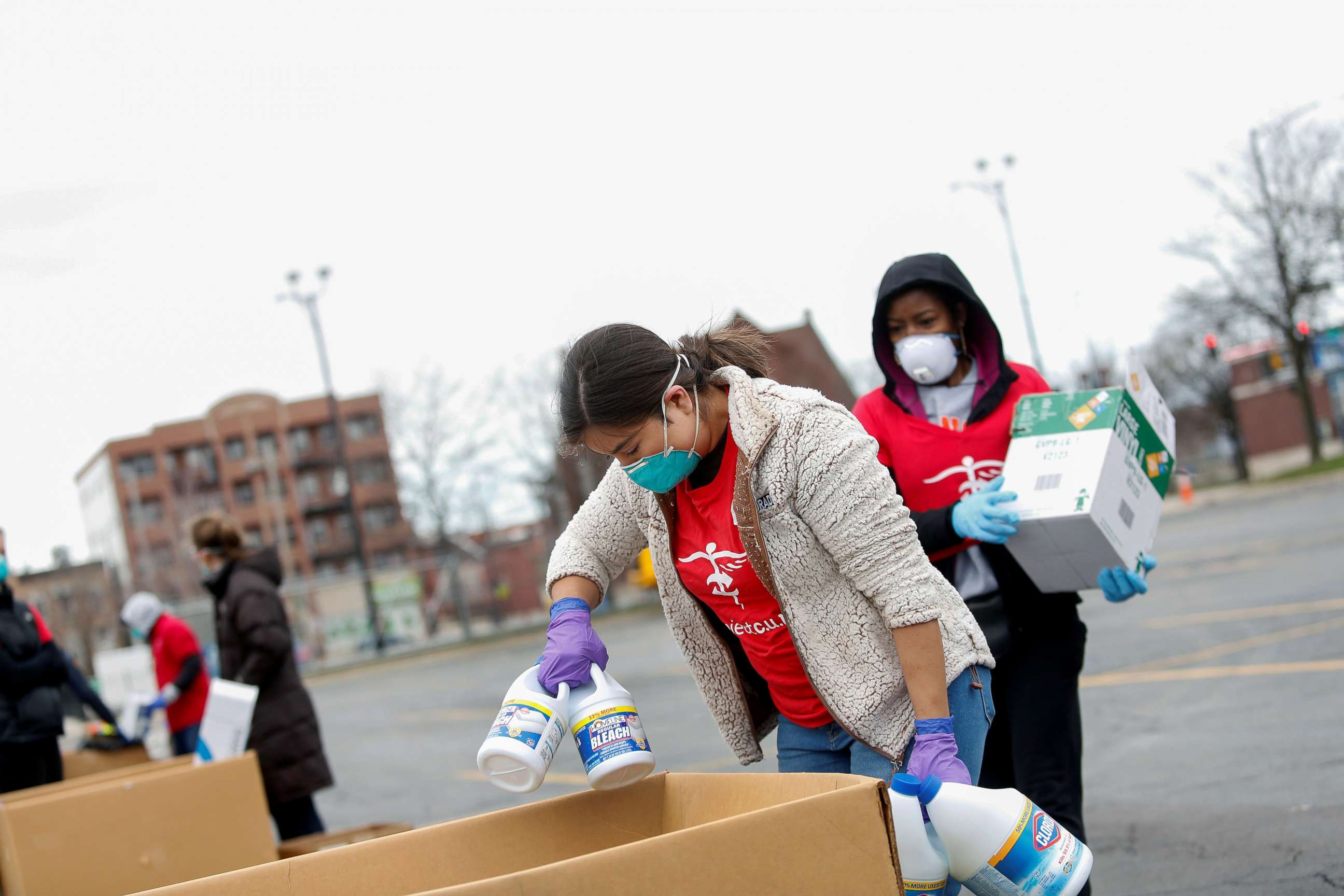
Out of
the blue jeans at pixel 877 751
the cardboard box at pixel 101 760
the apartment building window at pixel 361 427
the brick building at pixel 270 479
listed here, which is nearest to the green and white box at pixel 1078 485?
the blue jeans at pixel 877 751

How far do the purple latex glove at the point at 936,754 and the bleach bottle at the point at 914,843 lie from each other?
0.14m

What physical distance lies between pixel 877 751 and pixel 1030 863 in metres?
0.42

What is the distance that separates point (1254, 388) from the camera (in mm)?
57906

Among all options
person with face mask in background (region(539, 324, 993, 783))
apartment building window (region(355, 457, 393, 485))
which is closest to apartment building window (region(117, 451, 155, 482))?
apartment building window (region(355, 457, 393, 485))

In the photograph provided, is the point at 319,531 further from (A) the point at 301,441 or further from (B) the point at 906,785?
(B) the point at 906,785

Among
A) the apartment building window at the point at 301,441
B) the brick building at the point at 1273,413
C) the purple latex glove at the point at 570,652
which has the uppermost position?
the apartment building window at the point at 301,441

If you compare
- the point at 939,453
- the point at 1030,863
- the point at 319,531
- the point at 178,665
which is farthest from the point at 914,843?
the point at 319,531

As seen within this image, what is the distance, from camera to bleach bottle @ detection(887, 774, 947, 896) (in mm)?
2105

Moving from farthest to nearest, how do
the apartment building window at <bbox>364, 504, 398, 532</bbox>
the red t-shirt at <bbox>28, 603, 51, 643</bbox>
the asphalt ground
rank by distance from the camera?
the apartment building window at <bbox>364, 504, 398, 532</bbox> < the red t-shirt at <bbox>28, 603, 51, 643</bbox> < the asphalt ground

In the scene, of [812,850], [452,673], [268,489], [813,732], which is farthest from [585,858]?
[268,489]

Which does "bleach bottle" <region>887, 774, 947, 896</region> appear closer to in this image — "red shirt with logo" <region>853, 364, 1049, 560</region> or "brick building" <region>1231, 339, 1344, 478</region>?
"red shirt with logo" <region>853, 364, 1049, 560</region>

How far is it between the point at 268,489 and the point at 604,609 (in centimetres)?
5468

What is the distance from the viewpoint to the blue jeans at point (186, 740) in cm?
700

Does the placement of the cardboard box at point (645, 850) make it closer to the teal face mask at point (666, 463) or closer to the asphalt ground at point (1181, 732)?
the teal face mask at point (666, 463)
